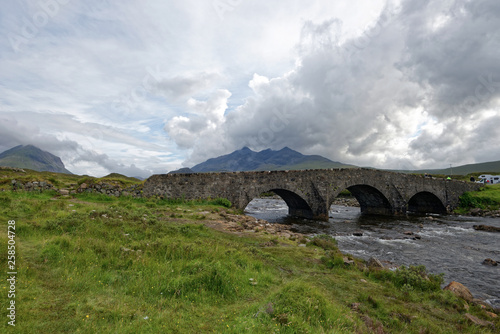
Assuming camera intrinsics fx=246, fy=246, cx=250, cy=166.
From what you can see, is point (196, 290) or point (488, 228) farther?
point (488, 228)

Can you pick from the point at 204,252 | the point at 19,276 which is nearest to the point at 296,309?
the point at 204,252

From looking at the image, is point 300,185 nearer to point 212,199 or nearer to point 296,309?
point 212,199

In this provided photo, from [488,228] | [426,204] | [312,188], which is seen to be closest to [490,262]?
[488,228]

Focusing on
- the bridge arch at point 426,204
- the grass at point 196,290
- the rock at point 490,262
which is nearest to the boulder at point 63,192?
the grass at point 196,290

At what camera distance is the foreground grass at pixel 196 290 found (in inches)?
165

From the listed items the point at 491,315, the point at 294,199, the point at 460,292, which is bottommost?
the point at 491,315

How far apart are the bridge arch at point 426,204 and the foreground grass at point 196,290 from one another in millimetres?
36993

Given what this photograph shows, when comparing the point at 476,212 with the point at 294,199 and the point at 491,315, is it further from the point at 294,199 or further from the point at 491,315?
the point at 491,315

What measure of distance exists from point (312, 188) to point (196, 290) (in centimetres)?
2117

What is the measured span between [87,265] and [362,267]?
8809 mm

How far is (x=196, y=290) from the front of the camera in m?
5.46

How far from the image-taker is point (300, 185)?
24.4 metres

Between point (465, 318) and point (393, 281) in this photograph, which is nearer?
point (465, 318)

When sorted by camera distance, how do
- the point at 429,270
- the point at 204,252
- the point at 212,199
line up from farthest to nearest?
the point at 212,199 → the point at 429,270 → the point at 204,252
